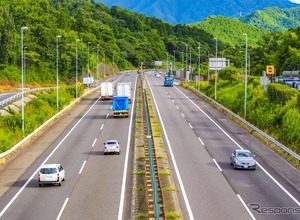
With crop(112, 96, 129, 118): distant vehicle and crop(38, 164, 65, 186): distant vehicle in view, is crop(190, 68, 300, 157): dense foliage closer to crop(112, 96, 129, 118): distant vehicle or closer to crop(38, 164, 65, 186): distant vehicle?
crop(112, 96, 129, 118): distant vehicle

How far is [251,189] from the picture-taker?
3669 cm

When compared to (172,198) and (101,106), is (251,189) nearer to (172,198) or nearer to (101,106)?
(172,198)

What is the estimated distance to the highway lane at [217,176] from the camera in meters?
32.0

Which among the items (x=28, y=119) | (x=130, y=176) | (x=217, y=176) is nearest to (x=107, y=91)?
(x=28, y=119)

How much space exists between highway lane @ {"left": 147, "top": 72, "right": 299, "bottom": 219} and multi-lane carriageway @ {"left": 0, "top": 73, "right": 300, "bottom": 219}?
2.0 inches

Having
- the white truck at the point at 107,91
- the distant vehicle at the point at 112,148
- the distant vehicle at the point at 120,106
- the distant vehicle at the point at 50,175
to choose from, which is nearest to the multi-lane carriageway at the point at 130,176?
the distant vehicle at the point at 50,175

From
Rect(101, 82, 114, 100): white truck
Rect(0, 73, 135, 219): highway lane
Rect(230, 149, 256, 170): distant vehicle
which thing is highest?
Rect(101, 82, 114, 100): white truck

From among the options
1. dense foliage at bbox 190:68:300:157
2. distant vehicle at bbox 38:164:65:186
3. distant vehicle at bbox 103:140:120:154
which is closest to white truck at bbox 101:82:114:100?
dense foliage at bbox 190:68:300:157

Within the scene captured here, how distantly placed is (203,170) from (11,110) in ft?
114

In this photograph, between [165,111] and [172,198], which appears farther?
[165,111]

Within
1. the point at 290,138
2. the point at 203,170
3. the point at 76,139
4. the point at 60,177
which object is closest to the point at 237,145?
the point at 290,138

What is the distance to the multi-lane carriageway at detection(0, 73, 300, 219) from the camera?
31.6 m

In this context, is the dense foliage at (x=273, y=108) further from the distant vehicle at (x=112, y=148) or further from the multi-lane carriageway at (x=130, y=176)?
the distant vehicle at (x=112, y=148)

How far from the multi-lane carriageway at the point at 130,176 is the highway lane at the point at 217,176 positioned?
5 centimetres
